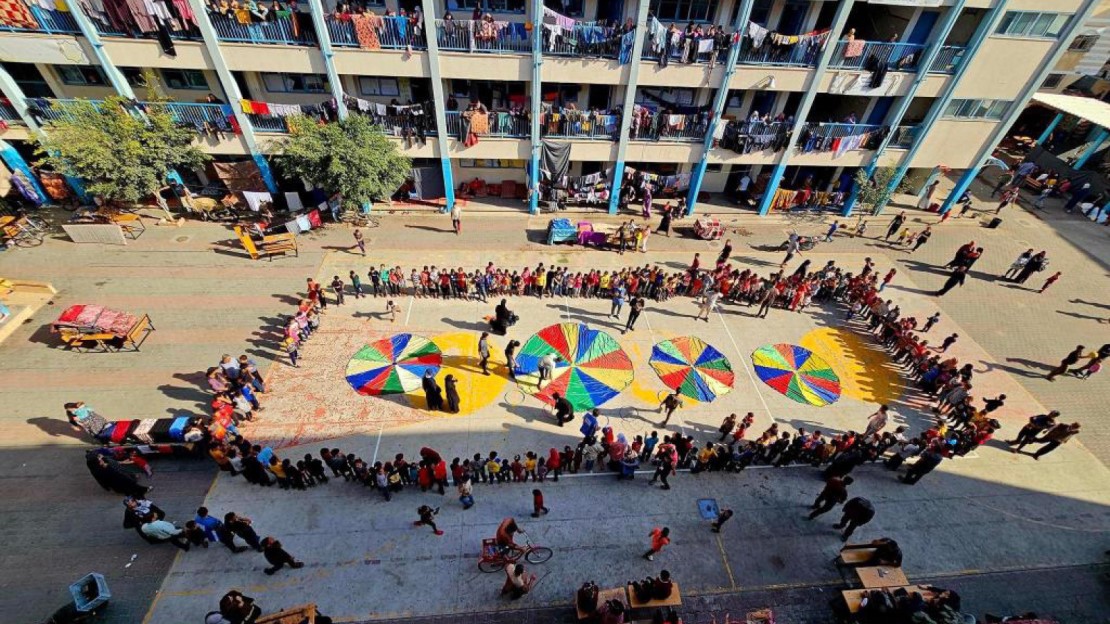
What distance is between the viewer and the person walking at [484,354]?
15367mm

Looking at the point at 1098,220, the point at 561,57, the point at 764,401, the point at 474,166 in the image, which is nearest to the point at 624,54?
the point at 561,57

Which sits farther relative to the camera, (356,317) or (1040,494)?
(356,317)

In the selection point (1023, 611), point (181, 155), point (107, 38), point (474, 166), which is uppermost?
point (107, 38)

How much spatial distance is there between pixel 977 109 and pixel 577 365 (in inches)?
1002

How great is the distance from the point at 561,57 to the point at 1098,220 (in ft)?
111

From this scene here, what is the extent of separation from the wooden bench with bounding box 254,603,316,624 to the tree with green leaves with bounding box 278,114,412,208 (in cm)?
1668

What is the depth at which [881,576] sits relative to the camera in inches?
419

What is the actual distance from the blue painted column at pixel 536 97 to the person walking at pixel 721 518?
59.5 feet

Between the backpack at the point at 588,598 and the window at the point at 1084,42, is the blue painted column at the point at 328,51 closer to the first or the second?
the backpack at the point at 588,598

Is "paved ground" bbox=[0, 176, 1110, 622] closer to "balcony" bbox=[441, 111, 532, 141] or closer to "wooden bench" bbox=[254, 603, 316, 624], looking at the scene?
"wooden bench" bbox=[254, 603, 316, 624]

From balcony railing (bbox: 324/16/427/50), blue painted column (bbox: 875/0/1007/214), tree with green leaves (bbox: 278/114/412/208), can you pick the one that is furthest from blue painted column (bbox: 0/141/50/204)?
blue painted column (bbox: 875/0/1007/214)

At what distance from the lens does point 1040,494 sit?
44.8ft

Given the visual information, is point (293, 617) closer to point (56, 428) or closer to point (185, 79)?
A: point (56, 428)

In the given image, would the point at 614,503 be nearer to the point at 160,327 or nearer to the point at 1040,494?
the point at 1040,494
